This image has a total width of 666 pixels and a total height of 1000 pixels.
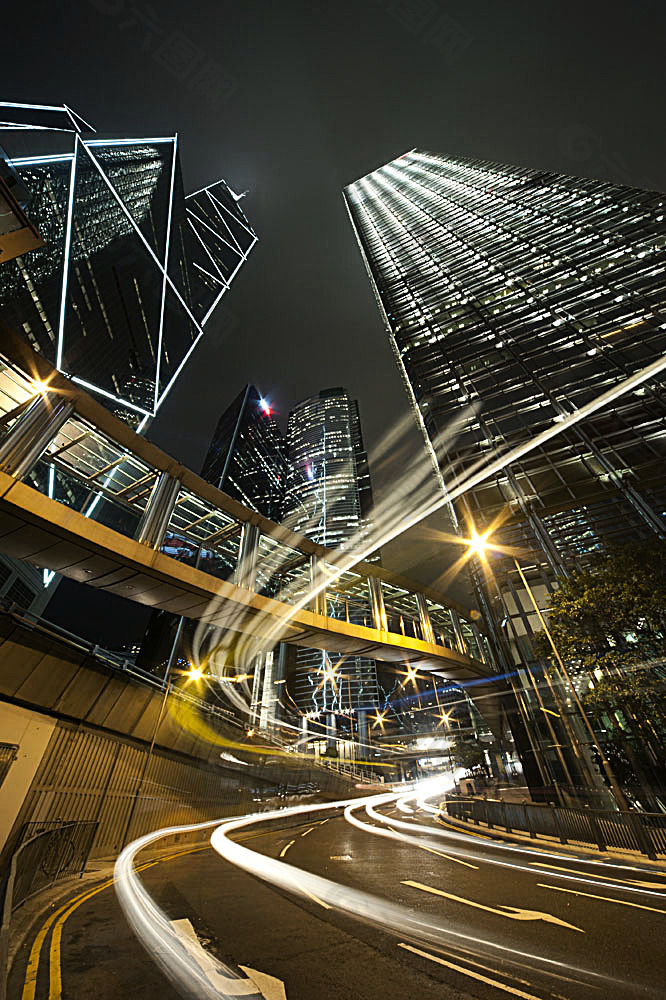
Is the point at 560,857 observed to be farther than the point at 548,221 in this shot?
No

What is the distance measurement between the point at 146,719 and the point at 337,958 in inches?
554

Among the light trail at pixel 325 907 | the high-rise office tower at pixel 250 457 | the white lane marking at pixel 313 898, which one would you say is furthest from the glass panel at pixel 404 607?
the high-rise office tower at pixel 250 457

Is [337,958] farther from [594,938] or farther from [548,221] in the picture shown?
[548,221]

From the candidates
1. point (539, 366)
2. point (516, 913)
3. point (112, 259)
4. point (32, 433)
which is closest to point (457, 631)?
point (516, 913)

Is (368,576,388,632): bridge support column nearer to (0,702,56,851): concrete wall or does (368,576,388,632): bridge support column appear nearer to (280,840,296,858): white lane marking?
(280,840,296,858): white lane marking

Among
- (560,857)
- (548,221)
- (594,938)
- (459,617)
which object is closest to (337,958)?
(594,938)

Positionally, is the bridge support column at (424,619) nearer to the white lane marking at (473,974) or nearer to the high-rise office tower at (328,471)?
the white lane marking at (473,974)

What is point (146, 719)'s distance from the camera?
15633 millimetres

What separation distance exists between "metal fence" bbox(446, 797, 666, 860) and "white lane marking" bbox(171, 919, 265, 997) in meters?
12.6

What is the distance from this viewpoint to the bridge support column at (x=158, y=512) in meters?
10.4

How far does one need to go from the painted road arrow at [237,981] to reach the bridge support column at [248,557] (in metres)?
8.05

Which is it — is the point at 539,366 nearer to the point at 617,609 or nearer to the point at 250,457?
the point at 617,609

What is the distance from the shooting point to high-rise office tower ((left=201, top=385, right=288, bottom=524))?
13562 cm

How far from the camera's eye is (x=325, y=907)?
21.9ft
